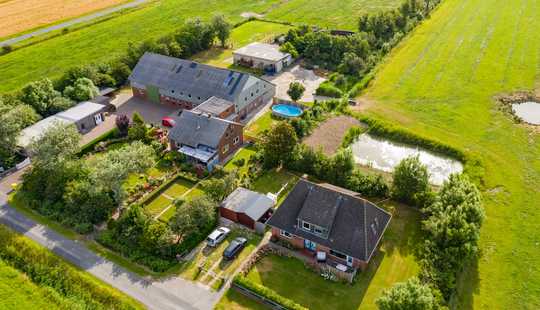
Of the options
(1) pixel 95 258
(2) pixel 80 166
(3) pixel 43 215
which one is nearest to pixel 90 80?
(2) pixel 80 166

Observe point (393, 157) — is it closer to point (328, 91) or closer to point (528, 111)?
point (328, 91)

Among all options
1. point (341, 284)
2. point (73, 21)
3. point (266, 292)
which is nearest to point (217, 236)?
point (266, 292)

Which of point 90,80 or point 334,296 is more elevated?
point 90,80

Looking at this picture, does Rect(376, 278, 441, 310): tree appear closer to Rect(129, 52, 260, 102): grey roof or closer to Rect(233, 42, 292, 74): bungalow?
Rect(129, 52, 260, 102): grey roof

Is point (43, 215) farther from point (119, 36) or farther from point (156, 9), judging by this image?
point (156, 9)

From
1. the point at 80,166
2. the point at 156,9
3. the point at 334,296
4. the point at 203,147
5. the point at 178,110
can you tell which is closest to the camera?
the point at 334,296

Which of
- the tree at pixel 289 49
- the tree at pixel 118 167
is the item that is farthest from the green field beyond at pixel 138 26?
the tree at pixel 118 167

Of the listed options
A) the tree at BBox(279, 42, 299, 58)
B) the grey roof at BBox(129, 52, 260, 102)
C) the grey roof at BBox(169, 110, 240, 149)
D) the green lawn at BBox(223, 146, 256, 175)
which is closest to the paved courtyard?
the tree at BBox(279, 42, 299, 58)
